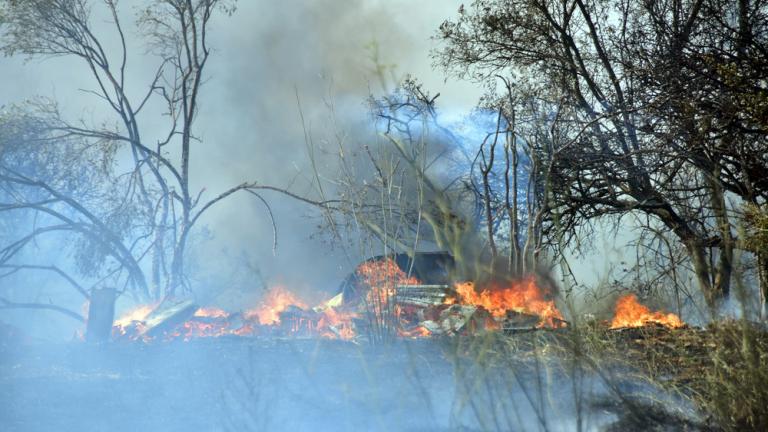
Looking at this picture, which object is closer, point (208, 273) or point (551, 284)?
point (551, 284)

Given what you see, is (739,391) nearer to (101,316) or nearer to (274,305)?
(274,305)

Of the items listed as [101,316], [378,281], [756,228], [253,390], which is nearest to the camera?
[253,390]

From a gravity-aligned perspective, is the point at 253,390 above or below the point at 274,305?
below

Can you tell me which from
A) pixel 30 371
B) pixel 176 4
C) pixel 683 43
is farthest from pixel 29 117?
pixel 683 43

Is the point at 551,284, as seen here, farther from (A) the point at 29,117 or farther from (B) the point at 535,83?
(A) the point at 29,117

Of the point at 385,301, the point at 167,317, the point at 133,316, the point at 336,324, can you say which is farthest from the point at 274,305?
the point at 385,301

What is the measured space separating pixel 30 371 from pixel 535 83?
29.4 feet

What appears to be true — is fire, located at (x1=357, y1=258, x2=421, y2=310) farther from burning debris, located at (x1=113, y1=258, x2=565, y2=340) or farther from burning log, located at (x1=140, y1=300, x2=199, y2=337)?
burning log, located at (x1=140, y1=300, x2=199, y2=337)

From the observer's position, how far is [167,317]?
Result: 10.1 m

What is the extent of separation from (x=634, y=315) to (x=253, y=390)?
5615mm

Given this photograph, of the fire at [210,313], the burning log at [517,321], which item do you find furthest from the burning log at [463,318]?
the fire at [210,313]

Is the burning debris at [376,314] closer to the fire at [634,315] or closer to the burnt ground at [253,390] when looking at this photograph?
the burnt ground at [253,390]

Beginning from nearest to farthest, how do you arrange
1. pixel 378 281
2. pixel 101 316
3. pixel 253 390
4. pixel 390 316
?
pixel 253 390, pixel 378 281, pixel 390 316, pixel 101 316

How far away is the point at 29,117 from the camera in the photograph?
1259cm
